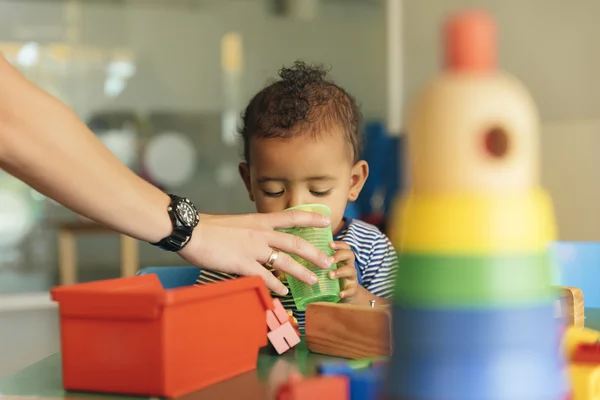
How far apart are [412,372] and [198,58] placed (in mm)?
3544

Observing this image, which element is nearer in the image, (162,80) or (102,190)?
(102,190)

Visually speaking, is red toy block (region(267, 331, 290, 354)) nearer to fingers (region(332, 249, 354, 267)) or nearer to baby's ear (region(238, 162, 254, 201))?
fingers (region(332, 249, 354, 267))

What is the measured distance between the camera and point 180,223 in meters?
0.94

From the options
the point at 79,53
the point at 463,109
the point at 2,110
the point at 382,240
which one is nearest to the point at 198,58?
the point at 79,53

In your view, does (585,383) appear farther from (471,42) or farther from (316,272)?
(316,272)

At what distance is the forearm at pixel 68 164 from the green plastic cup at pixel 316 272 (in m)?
0.19

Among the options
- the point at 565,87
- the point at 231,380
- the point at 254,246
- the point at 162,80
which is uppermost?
the point at 162,80

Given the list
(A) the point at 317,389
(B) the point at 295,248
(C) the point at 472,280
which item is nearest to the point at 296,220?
(B) the point at 295,248

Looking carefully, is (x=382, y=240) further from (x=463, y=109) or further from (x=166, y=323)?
(x=463, y=109)

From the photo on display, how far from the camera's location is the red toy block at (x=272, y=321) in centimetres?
90

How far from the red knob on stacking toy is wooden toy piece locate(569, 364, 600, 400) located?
309 mm

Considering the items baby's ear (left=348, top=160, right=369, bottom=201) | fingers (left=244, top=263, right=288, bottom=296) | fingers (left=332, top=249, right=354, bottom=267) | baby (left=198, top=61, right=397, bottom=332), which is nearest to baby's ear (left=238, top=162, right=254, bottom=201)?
baby (left=198, top=61, right=397, bottom=332)

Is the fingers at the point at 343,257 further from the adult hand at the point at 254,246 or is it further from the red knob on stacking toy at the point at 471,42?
the red knob on stacking toy at the point at 471,42

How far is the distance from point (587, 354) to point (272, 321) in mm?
363
